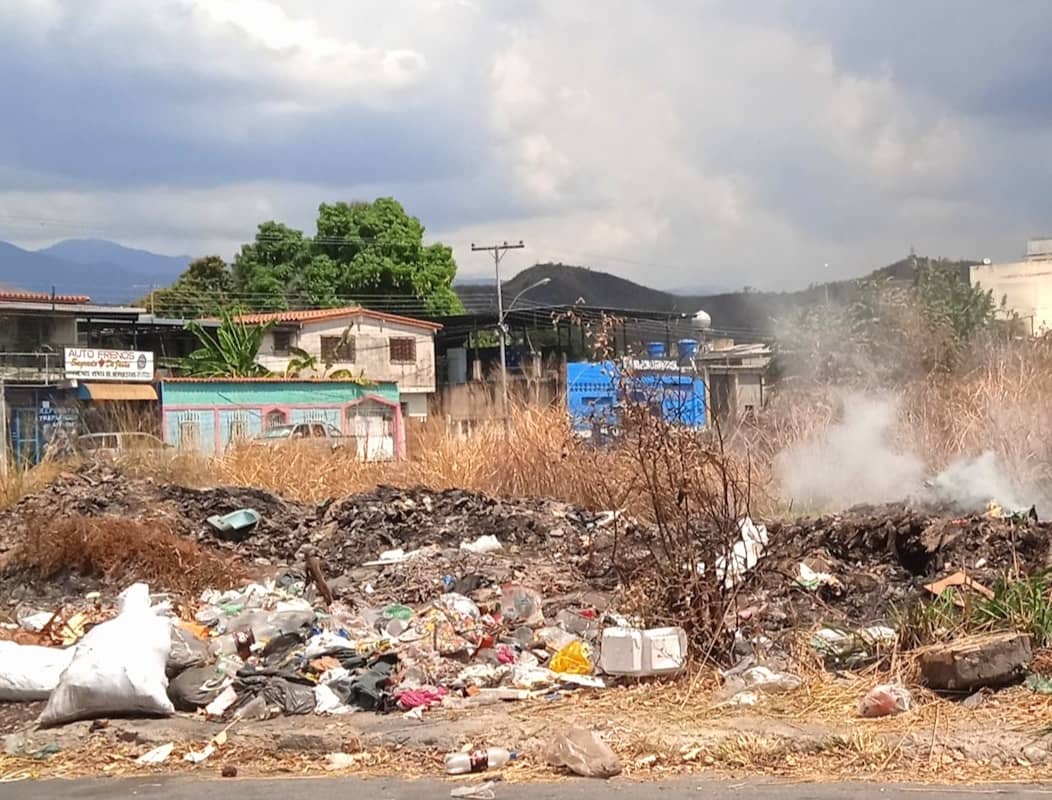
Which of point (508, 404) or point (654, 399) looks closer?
point (654, 399)

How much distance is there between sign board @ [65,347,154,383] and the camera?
32531mm

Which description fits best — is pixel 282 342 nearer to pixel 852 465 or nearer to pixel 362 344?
pixel 362 344

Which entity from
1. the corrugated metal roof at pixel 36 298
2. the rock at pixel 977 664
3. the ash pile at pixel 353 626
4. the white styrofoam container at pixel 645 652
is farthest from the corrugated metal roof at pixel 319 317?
the rock at pixel 977 664

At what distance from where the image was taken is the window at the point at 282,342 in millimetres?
39406

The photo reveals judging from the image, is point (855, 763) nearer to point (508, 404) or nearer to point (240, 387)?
point (508, 404)

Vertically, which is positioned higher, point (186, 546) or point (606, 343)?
point (606, 343)

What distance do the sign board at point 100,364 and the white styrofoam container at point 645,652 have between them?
29.1 meters

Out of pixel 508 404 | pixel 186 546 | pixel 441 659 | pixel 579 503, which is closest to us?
pixel 441 659

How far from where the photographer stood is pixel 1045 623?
20.9 feet

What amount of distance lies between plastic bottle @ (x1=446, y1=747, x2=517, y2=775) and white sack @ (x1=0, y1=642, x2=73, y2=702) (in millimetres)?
2972

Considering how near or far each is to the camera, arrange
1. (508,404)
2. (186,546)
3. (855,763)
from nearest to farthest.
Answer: (855,763) → (186,546) → (508,404)

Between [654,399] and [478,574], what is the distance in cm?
306

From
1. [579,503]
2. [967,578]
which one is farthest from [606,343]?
[579,503]

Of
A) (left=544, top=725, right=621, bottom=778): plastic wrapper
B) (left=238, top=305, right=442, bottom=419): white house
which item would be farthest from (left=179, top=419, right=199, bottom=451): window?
(left=238, top=305, right=442, bottom=419): white house
